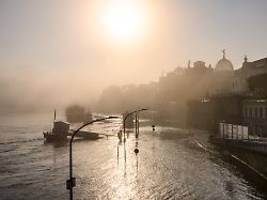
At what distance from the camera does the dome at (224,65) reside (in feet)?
488

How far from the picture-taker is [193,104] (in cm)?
13275

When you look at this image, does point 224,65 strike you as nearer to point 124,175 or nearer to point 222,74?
point 222,74

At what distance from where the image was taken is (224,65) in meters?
150

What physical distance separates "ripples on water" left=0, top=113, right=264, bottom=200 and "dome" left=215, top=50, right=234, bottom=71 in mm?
74092

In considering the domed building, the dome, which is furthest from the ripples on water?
the dome

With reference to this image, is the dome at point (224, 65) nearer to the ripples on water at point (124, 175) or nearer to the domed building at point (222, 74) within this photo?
the domed building at point (222, 74)

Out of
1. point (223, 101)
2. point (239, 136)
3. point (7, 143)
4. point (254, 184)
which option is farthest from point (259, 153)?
point (7, 143)

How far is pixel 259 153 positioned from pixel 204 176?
14.0 m

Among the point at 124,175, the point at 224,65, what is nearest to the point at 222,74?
the point at 224,65

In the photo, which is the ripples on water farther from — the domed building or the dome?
the dome

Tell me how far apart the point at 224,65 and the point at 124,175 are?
106 metres

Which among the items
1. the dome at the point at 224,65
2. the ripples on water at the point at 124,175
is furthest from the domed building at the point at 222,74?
the ripples on water at the point at 124,175

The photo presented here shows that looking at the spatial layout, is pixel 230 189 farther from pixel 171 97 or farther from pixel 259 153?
pixel 171 97

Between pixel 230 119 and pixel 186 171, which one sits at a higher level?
pixel 230 119
